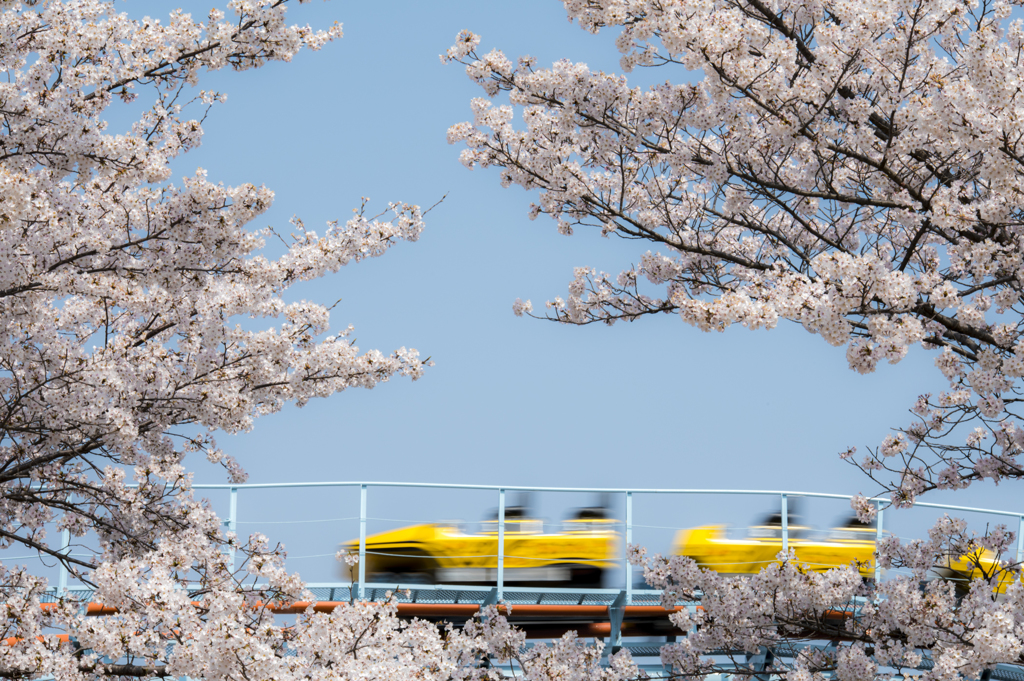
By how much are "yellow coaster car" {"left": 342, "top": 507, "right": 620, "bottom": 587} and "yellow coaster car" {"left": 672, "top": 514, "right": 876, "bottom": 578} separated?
1.29 meters

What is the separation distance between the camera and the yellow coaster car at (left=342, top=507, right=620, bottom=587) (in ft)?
31.9

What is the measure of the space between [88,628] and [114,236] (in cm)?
219

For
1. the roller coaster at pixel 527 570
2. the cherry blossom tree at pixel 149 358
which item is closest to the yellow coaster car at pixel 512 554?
the roller coaster at pixel 527 570

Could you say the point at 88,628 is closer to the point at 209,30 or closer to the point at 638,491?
the point at 209,30

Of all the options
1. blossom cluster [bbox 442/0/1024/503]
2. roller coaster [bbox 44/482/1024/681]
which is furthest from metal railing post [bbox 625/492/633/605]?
blossom cluster [bbox 442/0/1024/503]

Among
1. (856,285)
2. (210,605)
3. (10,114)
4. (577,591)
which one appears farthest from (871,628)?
(10,114)

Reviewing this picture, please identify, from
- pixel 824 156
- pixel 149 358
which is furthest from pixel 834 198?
pixel 149 358

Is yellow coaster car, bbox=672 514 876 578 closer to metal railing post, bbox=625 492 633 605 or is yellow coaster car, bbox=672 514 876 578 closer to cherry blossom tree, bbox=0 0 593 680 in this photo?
metal railing post, bbox=625 492 633 605

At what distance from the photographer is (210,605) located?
17.3 feet

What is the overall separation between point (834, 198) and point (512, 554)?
521 centimetres

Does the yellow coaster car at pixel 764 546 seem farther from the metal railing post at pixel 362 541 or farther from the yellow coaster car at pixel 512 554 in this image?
the metal railing post at pixel 362 541

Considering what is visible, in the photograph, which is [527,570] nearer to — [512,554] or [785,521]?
[512,554]

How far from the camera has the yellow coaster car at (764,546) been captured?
10.7m

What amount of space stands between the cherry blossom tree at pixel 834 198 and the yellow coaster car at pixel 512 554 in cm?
218
